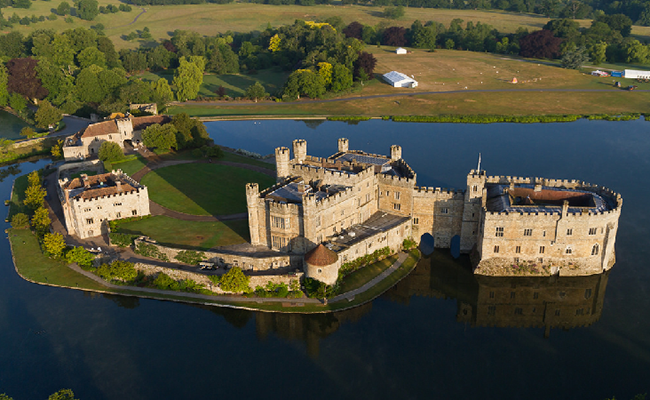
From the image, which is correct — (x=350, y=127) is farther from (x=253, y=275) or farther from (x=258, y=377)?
(x=258, y=377)

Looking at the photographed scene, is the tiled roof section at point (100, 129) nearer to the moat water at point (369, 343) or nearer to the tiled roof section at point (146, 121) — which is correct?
the tiled roof section at point (146, 121)

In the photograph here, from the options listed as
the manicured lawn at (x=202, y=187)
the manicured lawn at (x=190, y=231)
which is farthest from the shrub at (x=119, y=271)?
the manicured lawn at (x=202, y=187)

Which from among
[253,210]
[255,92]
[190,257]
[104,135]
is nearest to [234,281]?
[190,257]

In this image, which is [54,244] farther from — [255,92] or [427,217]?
[255,92]

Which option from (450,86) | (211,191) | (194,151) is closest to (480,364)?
(211,191)

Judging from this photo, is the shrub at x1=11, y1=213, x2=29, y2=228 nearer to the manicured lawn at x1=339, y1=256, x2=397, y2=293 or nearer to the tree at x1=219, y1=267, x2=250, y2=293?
the tree at x1=219, y1=267, x2=250, y2=293
